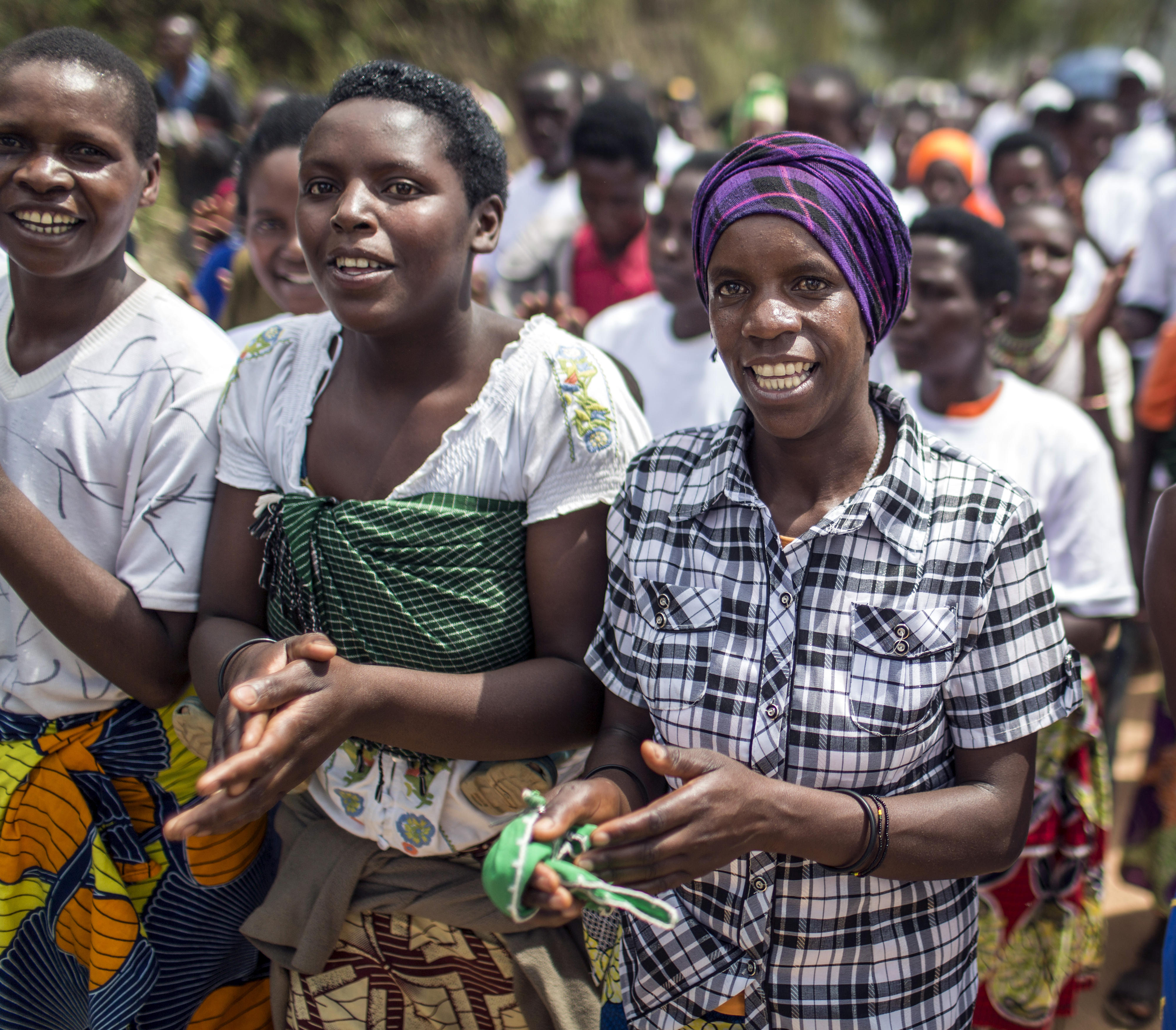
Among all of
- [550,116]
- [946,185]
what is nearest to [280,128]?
[550,116]

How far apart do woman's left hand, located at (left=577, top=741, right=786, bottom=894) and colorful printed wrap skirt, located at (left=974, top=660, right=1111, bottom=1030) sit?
4.59 feet

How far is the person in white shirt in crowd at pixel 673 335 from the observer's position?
10.5 feet

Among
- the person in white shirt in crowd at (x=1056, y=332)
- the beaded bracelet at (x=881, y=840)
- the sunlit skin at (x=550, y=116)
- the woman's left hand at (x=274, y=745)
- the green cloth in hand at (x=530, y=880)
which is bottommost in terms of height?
the beaded bracelet at (x=881, y=840)

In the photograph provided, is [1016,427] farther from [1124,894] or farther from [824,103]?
[824,103]

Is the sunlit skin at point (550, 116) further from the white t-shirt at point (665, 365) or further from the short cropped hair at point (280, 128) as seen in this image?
the short cropped hair at point (280, 128)

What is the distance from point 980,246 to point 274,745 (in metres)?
2.32

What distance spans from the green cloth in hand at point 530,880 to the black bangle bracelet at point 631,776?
0.99 feet

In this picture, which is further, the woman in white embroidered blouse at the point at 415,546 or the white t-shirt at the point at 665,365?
the white t-shirt at the point at 665,365

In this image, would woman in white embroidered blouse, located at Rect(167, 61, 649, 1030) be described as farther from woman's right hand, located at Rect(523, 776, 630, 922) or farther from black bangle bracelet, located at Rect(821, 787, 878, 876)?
black bangle bracelet, located at Rect(821, 787, 878, 876)

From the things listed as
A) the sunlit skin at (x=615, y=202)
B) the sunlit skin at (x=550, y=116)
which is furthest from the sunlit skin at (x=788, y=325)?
the sunlit skin at (x=550, y=116)

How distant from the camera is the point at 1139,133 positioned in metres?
8.11

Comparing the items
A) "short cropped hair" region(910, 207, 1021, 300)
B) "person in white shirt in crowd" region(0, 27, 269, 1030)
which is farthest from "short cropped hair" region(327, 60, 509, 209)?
"short cropped hair" region(910, 207, 1021, 300)

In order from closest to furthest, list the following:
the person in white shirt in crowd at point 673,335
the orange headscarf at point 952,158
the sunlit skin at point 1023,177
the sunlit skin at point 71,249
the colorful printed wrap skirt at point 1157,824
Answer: the sunlit skin at point 71,249 → the colorful printed wrap skirt at point 1157,824 → the person in white shirt in crowd at point 673,335 → the sunlit skin at point 1023,177 → the orange headscarf at point 952,158

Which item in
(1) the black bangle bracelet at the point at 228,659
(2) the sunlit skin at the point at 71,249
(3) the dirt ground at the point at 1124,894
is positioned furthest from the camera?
(3) the dirt ground at the point at 1124,894
